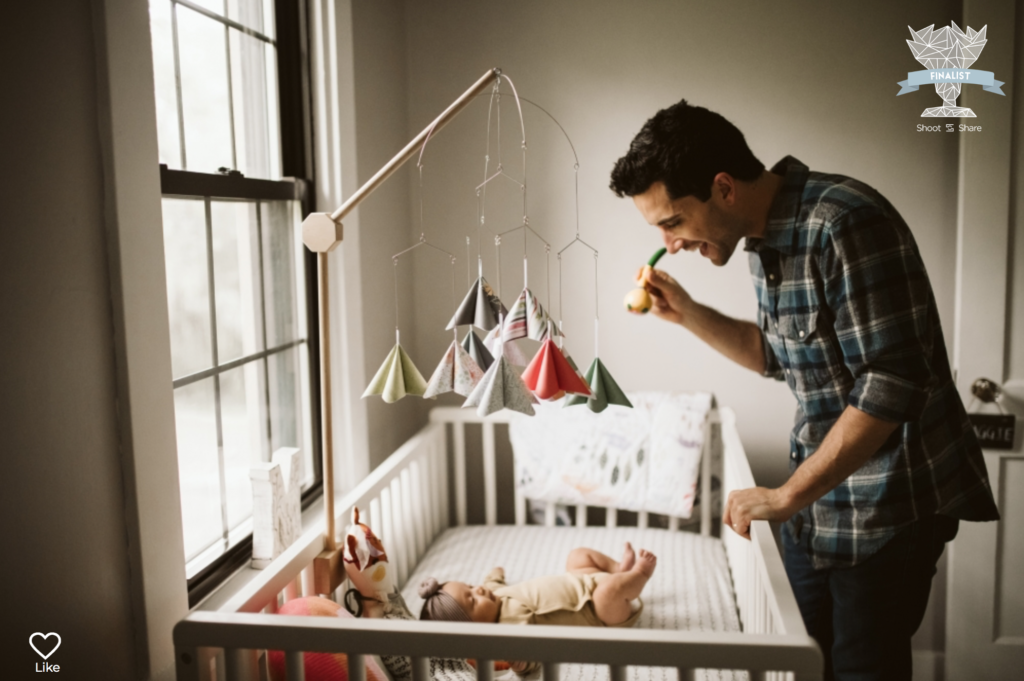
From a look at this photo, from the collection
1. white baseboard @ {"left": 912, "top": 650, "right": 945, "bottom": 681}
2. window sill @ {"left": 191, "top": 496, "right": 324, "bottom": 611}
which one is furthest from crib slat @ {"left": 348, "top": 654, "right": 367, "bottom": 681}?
white baseboard @ {"left": 912, "top": 650, "right": 945, "bottom": 681}

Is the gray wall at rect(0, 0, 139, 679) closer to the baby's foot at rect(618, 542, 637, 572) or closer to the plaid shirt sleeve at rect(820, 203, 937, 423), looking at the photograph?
the baby's foot at rect(618, 542, 637, 572)

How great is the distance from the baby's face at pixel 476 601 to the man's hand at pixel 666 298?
728 millimetres

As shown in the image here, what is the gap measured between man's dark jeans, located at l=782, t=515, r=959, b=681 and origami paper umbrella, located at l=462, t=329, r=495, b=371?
2.53ft

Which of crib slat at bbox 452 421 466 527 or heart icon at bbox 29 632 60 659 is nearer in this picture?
heart icon at bbox 29 632 60 659

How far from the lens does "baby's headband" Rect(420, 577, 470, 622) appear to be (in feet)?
5.18

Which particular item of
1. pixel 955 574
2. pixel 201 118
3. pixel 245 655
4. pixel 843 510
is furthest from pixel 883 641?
pixel 201 118

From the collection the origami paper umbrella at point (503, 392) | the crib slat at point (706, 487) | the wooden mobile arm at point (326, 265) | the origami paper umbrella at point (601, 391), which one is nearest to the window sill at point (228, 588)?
the wooden mobile arm at point (326, 265)

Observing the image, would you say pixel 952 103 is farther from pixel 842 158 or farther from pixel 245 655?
pixel 245 655

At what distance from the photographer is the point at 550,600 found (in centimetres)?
164

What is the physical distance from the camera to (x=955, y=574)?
216cm

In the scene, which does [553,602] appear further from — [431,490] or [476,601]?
[431,490]

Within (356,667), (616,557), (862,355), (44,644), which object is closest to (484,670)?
(356,667)

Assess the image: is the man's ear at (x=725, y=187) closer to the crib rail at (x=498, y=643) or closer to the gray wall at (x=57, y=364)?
the crib rail at (x=498, y=643)

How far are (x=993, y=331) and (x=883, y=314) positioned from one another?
1.03 m
